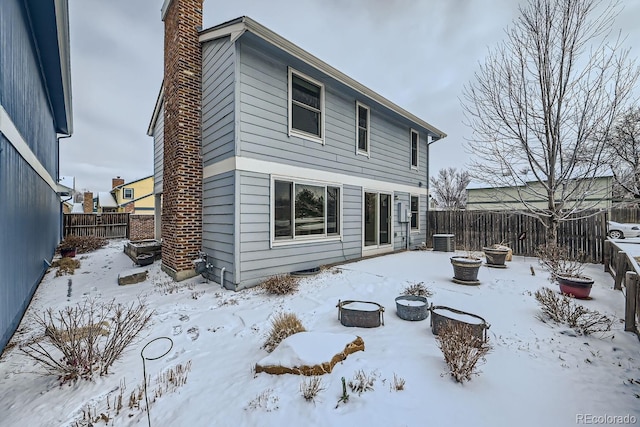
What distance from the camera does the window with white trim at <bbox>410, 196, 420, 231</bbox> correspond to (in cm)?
1158

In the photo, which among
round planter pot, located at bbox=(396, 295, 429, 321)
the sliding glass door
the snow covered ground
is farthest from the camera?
the sliding glass door

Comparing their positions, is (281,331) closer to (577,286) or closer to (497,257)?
(577,286)

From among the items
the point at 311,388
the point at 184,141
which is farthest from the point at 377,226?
the point at 311,388

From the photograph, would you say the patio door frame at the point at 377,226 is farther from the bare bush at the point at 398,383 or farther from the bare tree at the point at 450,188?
the bare tree at the point at 450,188

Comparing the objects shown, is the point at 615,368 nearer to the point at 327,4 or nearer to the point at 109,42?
the point at 327,4

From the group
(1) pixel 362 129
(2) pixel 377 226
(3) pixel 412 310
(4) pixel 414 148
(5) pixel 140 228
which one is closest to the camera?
(3) pixel 412 310

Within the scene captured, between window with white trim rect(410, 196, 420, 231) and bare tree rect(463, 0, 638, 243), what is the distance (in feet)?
13.5

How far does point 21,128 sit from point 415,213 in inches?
472

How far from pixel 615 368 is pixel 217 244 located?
6.65 m

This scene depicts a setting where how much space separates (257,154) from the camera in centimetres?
603

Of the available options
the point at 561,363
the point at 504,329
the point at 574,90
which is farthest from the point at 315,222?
the point at 574,90

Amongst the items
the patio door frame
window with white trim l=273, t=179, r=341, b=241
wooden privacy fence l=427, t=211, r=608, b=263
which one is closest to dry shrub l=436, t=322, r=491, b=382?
window with white trim l=273, t=179, r=341, b=241

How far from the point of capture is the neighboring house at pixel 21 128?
374 cm

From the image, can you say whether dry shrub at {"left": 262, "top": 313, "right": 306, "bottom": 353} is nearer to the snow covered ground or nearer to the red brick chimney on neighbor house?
the snow covered ground
